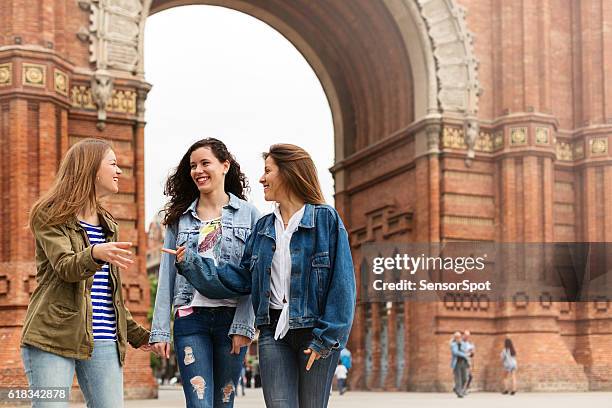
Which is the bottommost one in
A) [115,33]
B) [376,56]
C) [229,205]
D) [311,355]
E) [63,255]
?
[311,355]

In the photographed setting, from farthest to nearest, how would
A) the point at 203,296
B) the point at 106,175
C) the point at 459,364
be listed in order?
1. the point at 459,364
2. the point at 203,296
3. the point at 106,175

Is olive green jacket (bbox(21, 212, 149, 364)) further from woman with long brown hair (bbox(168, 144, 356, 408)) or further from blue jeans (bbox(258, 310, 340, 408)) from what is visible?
blue jeans (bbox(258, 310, 340, 408))

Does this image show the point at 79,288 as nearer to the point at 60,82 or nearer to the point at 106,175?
the point at 106,175

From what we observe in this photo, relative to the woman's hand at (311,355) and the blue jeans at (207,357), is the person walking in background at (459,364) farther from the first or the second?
the woman's hand at (311,355)

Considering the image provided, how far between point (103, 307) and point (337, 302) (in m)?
1.39

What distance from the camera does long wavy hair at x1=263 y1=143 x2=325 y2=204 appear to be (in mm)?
6543

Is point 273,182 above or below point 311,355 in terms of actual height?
above

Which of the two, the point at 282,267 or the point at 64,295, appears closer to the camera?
the point at 64,295

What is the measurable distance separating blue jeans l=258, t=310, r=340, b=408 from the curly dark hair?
1.44 metres

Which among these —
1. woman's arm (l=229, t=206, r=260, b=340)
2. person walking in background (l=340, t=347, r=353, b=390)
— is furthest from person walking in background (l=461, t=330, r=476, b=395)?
woman's arm (l=229, t=206, r=260, b=340)

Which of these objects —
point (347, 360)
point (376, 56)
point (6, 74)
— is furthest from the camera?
point (376, 56)

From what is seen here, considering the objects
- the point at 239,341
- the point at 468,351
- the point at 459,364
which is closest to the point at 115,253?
the point at 239,341

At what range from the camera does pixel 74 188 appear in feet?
20.5

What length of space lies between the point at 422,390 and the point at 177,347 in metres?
22.6
